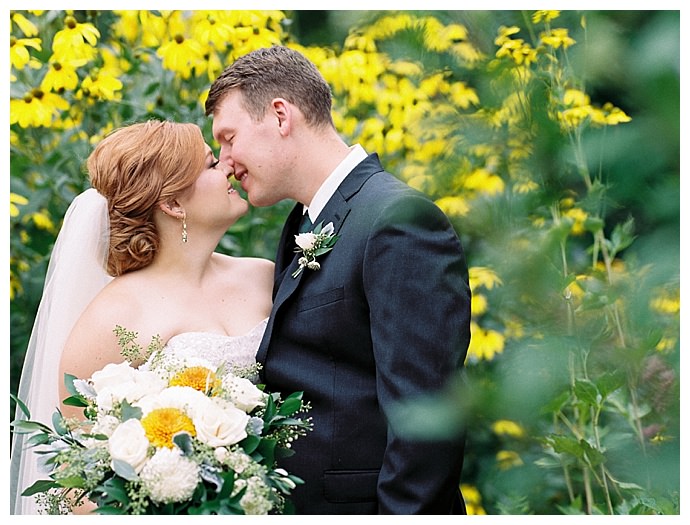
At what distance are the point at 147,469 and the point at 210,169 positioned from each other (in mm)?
1089

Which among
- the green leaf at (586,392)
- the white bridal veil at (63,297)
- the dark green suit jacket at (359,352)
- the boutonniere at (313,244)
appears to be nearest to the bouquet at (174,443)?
the dark green suit jacket at (359,352)

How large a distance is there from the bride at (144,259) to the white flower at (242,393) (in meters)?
0.54

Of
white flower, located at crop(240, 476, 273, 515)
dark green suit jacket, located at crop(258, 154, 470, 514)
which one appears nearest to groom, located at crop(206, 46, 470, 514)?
dark green suit jacket, located at crop(258, 154, 470, 514)

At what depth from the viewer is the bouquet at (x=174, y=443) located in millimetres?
1373

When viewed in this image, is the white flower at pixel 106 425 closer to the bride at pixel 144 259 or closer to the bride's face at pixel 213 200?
the bride at pixel 144 259

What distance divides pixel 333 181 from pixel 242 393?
0.65 metres

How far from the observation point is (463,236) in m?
0.46

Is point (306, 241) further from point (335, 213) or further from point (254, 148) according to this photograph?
point (254, 148)

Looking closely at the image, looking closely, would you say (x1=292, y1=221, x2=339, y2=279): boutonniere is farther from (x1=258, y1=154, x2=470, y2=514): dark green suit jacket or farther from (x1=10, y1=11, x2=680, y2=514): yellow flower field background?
(x1=10, y1=11, x2=680, y2=514): yellow flower field background

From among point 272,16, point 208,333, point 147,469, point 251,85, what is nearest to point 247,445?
point 147,469

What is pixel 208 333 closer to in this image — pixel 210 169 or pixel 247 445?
pixel 210 169

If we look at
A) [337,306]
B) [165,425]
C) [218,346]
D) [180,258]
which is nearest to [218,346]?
[218,346]

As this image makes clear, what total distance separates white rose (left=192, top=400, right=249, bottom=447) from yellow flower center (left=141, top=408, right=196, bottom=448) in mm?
17

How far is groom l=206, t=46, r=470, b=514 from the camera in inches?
63.9
